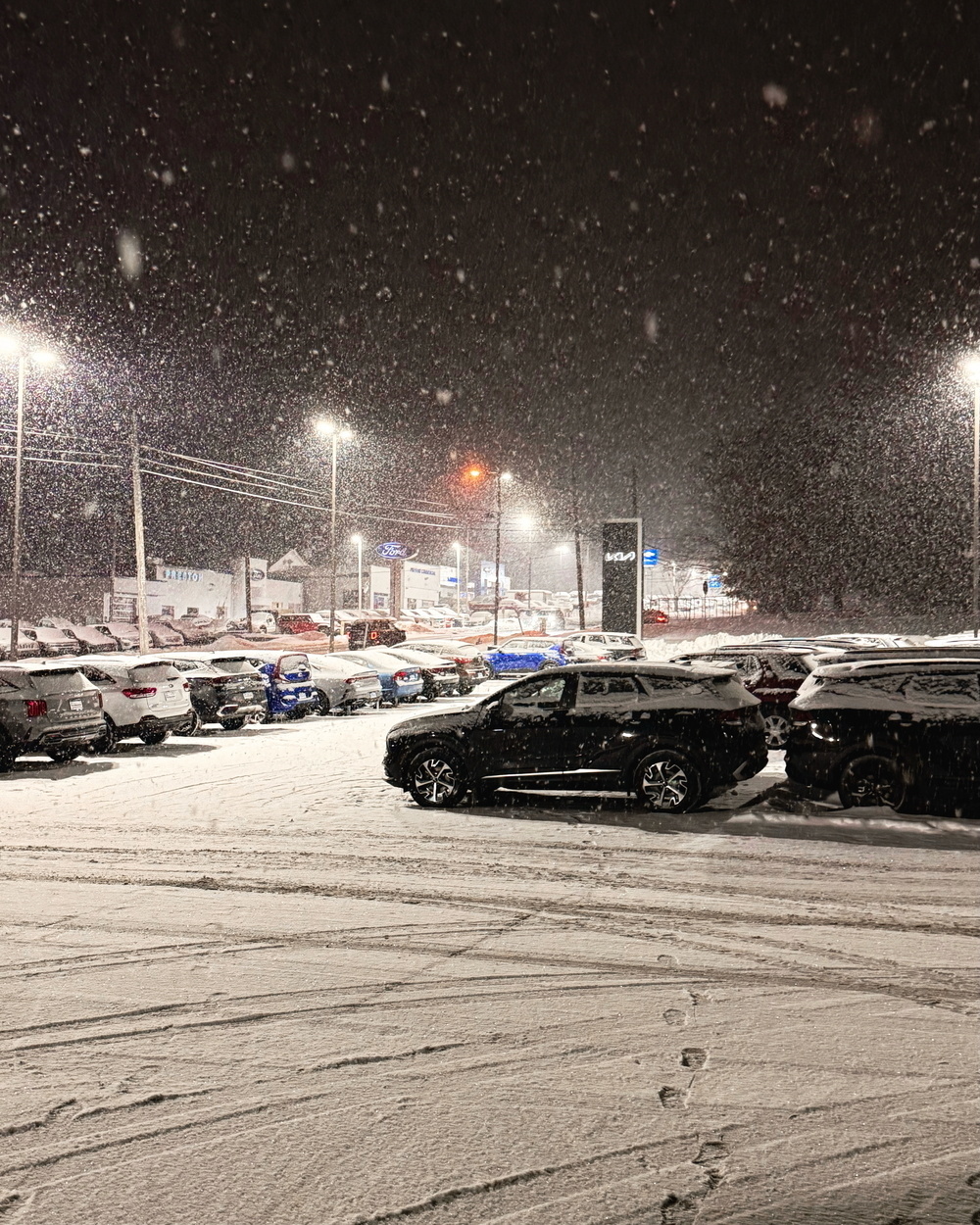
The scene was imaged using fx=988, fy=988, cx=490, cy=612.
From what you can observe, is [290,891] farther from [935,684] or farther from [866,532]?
[866,532]

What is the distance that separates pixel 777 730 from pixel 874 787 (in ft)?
20.4

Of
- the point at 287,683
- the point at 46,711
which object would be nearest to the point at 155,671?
the point at 46,711

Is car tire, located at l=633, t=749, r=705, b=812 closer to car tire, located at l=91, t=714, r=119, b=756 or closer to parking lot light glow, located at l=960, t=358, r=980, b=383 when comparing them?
car tire, located at l=91, t=714, r=119, b=756

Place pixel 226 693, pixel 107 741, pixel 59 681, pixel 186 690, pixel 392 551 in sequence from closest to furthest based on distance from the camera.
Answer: pixel 59 681 → pixel 107 741 → pixel 186 690 → pixel 226 693 → pixel 392 551

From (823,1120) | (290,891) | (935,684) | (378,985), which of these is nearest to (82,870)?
(290,891)

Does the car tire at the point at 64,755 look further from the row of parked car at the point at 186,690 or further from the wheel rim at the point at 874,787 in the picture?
the wheel rim at the point at 874,787

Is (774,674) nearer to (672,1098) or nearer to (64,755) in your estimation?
(64,755)

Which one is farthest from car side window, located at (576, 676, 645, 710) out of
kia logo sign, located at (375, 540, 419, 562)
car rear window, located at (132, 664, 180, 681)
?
kia logo sign, located at (375, 540, 419, 562)

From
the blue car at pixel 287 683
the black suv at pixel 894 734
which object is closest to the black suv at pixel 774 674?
the black suv at pixel 894 734

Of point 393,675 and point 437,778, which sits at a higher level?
point 393,675

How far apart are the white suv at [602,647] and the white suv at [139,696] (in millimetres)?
19220

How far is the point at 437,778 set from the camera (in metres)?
11.4

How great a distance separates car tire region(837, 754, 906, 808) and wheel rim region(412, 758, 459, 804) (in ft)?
14.1

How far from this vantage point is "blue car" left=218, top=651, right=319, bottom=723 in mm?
24109
